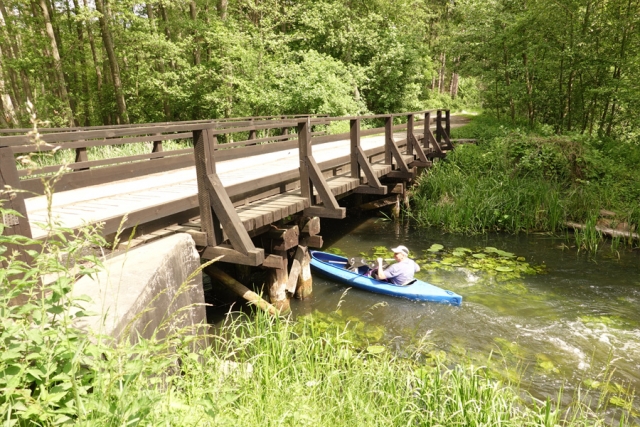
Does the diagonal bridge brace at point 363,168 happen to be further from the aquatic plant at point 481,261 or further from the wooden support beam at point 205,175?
the wooden support beam at point 205,175

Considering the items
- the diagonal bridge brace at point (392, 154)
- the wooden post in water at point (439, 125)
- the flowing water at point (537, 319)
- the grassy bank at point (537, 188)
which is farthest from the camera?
the wooden post in water at point (439, 125)

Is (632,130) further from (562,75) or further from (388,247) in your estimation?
(388,247)

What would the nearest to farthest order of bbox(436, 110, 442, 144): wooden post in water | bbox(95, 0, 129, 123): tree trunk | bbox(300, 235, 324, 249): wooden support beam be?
1. bbox(300, 235, 324, 249): wooden support beam
2. bbox(436, 110, 442, 144): wooden post in water
3. bbox(95, 0, 129, 123): tree trunk

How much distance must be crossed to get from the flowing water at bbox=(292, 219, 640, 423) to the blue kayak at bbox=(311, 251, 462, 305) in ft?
0.49

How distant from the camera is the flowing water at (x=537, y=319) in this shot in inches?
219

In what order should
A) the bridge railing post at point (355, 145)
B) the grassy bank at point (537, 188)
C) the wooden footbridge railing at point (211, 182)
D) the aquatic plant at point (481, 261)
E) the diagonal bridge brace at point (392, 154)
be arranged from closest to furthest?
the wooden footbridge railing at point (211, 182) → the bridge railing post at point (355, 145) → the aquatic plant at point (481, 261) → the diagonal bridge brace at point (392, 154) → the grassy bank at point (537, 188)

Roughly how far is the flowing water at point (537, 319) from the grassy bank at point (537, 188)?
129 cm

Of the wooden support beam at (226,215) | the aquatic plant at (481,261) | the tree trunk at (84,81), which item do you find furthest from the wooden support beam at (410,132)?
the tree trunk at (84,81)

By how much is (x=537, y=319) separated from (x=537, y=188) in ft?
20.7

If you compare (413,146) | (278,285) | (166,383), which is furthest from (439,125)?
(166,383)

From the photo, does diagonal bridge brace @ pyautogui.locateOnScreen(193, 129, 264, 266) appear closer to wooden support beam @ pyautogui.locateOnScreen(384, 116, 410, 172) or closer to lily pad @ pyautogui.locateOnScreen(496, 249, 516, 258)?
wooden support beam @ pyautogui.locateOnScreen(384, 116, 410, 172)

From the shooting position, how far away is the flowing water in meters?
5.55

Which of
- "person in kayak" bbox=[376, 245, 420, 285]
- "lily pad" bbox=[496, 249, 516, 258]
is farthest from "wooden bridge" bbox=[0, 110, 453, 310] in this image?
"lily pad" bbox=[496, 249, 516, 258]

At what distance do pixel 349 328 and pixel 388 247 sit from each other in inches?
171
